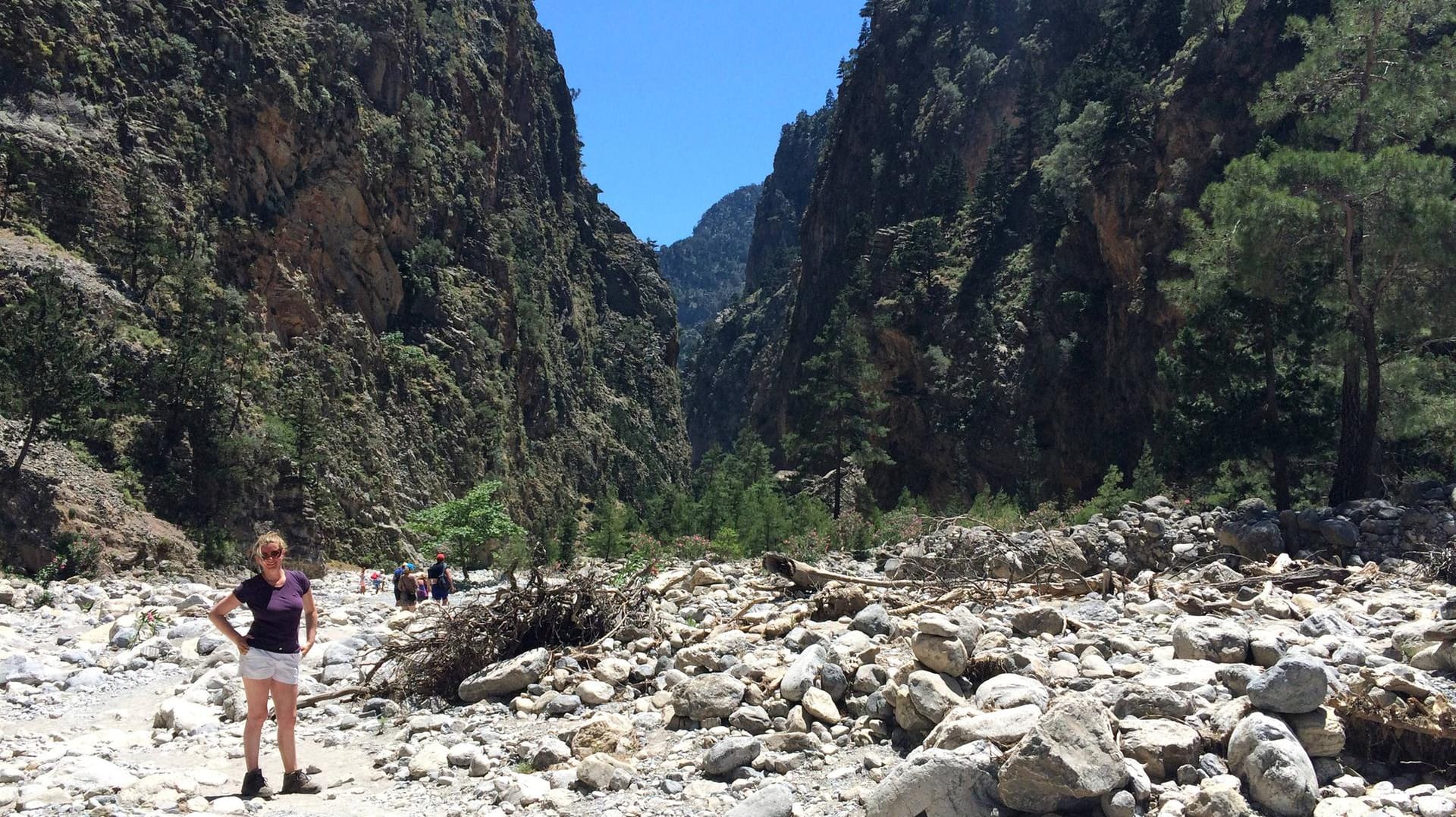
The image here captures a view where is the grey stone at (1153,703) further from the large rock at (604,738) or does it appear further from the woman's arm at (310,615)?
the woman's arm at (310,615)

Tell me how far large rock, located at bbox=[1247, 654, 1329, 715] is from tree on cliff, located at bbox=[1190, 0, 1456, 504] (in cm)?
1321

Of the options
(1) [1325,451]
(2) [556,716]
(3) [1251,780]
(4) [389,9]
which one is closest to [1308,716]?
(3) [1251,780]

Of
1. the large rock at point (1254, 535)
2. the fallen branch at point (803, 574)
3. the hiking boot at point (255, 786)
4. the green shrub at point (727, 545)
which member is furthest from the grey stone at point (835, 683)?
the green shrub at point (727, 545)

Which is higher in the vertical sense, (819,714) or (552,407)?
(552,407)

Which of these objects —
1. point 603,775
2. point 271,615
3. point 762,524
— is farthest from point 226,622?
point 762,524

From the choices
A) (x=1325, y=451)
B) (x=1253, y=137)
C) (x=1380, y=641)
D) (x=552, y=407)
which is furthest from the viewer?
(x=552, y=407)

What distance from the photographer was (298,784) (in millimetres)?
5078

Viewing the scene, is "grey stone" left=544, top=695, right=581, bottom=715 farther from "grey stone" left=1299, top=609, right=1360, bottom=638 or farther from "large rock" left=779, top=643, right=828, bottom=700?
"grey stone" left=1299, top=609, right=1360, bottom=638

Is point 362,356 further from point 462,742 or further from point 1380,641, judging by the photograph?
point 1380,641

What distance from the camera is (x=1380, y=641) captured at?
20.1 ft

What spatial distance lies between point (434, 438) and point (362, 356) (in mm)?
5217

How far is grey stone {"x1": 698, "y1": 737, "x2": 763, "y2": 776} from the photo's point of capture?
4895 mm

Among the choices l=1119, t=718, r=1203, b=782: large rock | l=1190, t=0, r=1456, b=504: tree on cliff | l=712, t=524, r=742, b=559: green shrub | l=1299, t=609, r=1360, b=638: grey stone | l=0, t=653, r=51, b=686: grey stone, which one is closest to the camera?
l=1119, t=718, r=1203, b=782: large rock

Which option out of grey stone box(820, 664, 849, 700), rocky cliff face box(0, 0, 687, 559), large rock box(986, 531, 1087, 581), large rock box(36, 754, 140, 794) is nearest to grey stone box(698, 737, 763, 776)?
grey stone box(820, 664, 849, 700)
